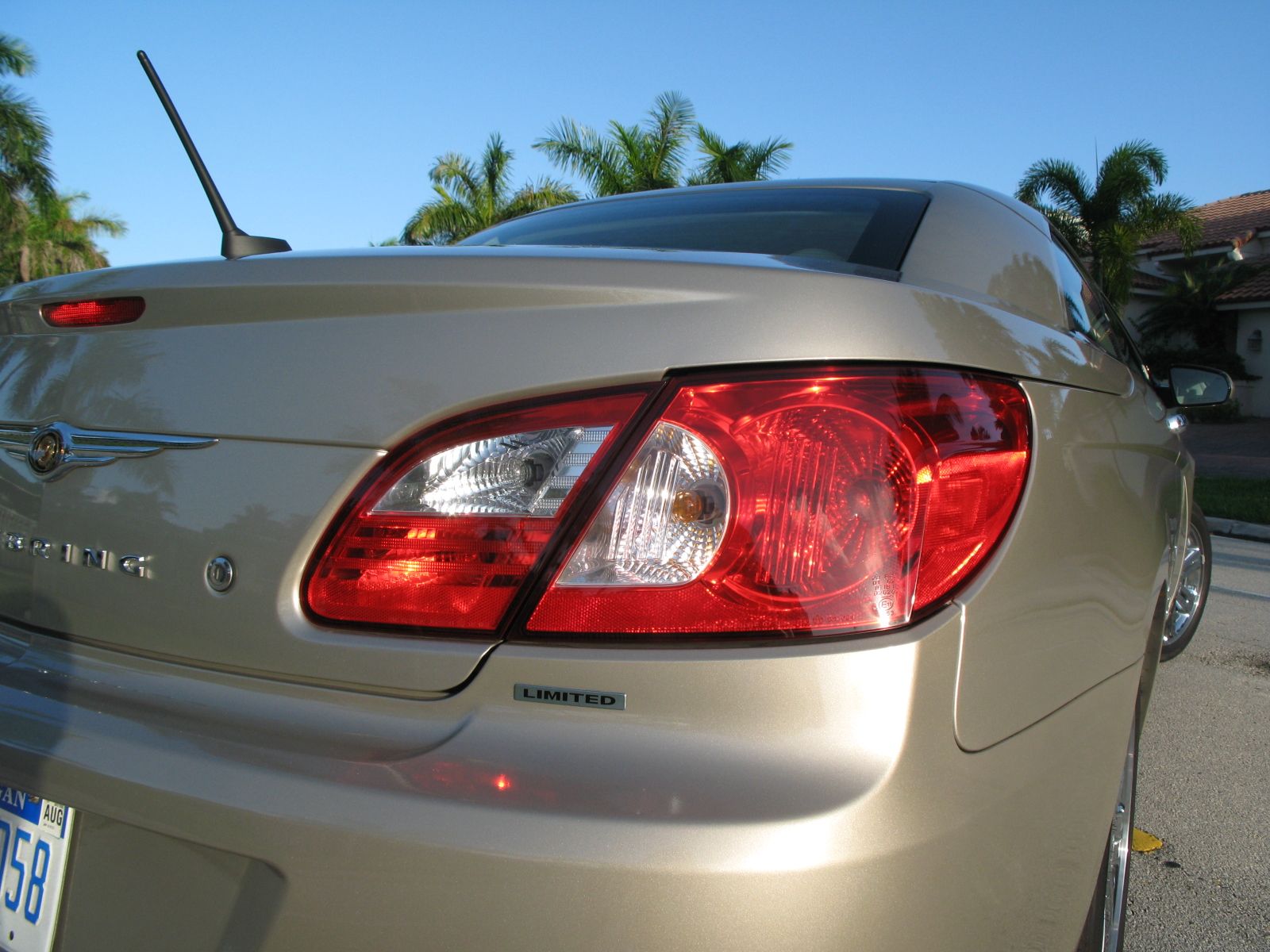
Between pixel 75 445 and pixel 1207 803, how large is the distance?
112 inches

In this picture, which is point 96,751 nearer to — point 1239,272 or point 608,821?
point 608,821

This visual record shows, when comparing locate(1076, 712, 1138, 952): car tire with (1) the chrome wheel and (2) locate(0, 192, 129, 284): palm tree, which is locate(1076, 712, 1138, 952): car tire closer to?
(1) the chrome wheel

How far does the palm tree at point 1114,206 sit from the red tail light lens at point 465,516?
18.6 meters

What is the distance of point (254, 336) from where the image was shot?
1168mm

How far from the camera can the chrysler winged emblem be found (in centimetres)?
118

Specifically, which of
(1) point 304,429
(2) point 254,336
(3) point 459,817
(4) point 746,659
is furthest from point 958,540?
(2) point 254,336

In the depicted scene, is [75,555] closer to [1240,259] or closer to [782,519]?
[782,519]

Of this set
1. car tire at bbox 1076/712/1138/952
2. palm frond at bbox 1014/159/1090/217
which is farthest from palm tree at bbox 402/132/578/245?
car tire at bbox 1076/712/1138/952

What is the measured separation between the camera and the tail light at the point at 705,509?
1027 millimetres

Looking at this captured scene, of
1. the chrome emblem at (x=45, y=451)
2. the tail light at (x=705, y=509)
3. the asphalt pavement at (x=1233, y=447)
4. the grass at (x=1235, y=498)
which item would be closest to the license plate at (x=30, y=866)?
the chrome emblem at (x=45, y=451)

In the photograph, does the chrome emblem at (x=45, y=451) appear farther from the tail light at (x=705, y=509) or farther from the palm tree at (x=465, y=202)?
the palm tree at (x=465, y=202)

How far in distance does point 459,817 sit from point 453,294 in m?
0.55

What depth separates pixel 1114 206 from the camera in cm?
1797

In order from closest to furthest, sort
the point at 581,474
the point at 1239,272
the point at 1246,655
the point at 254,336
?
the point at 581,474
the point at 254,336
the point at 1246,655
the point at 1239,272
